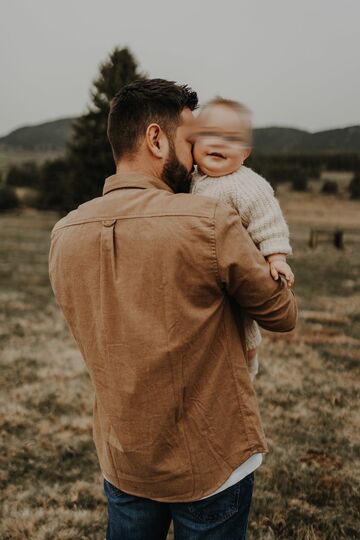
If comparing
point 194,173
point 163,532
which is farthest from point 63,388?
point 194,173

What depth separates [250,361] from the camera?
6.17ft

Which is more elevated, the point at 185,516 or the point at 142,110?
the point at 142,110

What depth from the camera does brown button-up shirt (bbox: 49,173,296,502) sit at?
56.4 inches

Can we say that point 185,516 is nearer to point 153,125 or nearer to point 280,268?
point 280,268

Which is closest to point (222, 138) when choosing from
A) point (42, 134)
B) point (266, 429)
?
point (266, 429)

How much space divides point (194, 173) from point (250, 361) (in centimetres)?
74

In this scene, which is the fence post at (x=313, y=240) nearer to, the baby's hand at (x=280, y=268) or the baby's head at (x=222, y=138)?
the baby's head at (x=222, y=138)

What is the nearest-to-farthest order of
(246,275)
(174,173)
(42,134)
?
(246,275) → (174,173) → (42,134)

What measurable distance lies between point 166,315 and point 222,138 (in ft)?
2.20

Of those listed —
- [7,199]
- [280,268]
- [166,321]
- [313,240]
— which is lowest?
[7,199]

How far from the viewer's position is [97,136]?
2139 centimetres

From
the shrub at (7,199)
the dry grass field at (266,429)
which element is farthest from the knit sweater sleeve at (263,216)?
the shrub at (7,199)

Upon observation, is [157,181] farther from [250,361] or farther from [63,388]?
[63,388]

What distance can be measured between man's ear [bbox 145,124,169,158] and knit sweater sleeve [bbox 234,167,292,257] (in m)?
0.27
